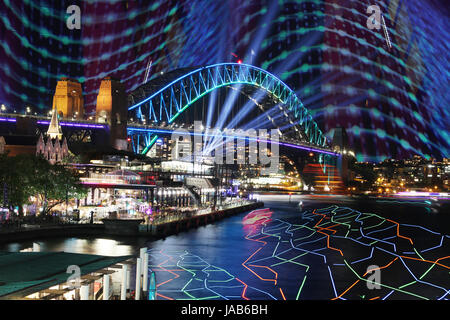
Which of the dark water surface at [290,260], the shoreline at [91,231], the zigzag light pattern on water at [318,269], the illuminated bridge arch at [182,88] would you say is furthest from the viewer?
the illuminated bridge arch at [182,88]

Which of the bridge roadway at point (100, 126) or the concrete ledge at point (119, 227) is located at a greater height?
the bridge roadway at point (100, 126)

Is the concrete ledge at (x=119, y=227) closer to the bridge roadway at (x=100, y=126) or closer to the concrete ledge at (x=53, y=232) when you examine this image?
the concrete ledge at (x=53, y=232)

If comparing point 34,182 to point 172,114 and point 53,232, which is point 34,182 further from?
point 172,114

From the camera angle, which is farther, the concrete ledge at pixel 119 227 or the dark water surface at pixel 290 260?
the concrete ledge at pixel 119 227

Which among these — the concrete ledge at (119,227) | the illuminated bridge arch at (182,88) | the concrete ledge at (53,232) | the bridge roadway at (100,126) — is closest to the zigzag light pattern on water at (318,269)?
the concrete ledge at (119,227)

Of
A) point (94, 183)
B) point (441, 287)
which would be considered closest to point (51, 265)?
point (441, 287)

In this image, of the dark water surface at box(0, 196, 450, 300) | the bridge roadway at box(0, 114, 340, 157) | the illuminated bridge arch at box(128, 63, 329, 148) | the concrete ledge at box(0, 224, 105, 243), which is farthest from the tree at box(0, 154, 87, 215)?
the illuminated bridge arch at box(128, 63, 329, 148)

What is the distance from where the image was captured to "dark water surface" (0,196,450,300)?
18.7 meters

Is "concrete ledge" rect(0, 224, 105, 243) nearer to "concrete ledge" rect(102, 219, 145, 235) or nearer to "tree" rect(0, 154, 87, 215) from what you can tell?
"concrete ledge" rect(102, 219, 145, 235)

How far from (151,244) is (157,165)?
2444 centimetres

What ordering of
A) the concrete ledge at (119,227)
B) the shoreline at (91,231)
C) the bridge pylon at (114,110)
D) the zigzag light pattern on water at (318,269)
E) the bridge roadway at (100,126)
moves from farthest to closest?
the bridge pylon at (114,110) < the bridge roadway at (100,126) < the concrete ledge at (119,227) < the shoreline at (91,231) < the zigzag light pattern on water at (318,269)

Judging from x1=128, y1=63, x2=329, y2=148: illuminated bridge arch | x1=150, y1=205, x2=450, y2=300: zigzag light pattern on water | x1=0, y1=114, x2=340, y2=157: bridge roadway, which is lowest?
x1=150, y1=205, x2=450, y2=300: zigzag light pattern on water

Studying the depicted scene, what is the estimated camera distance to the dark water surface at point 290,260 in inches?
737
